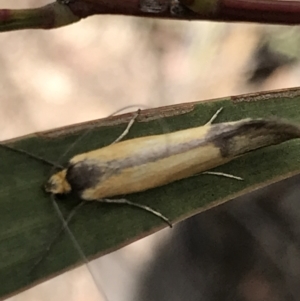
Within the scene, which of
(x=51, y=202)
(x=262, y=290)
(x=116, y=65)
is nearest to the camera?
(x=51, y=202)

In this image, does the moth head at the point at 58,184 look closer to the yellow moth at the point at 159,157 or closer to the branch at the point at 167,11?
the yellow moth at the point at 159,157

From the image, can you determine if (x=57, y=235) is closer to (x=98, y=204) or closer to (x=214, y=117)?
(x=98, y=204)

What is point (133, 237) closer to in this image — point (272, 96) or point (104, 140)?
point (104, 140)

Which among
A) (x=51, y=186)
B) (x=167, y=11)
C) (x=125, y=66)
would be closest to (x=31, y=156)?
(x=51, y=186)

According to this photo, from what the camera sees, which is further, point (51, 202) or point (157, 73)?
point (157, 73)

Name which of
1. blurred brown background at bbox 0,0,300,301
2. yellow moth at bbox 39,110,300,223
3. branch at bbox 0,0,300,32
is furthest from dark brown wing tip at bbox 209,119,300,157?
blurred brown background at bbox 0,0,300,301

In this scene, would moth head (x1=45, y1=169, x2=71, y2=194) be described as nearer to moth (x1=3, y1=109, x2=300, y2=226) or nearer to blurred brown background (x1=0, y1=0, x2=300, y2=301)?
moth (x1=3, y1=109, x2=300, y2=226)

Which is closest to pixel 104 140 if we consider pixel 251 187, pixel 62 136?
pixel 62 136
